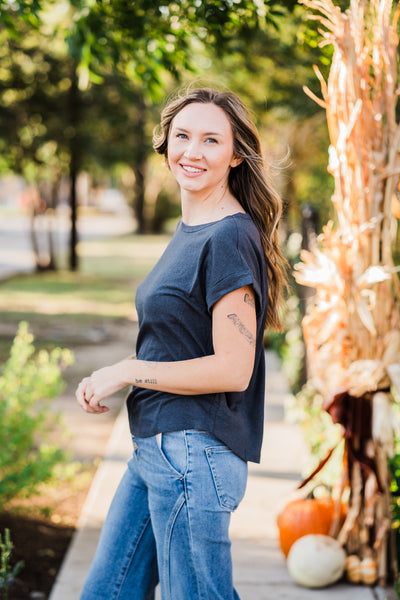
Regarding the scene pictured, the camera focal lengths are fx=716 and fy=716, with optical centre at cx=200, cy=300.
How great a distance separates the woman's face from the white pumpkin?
179 centimetres

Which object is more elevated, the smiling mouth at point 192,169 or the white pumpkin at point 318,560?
the smiling mouth at point 192,169

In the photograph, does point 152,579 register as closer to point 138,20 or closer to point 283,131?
point 138,20

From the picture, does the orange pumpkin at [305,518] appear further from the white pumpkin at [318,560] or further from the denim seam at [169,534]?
the denim seam at [169,534]

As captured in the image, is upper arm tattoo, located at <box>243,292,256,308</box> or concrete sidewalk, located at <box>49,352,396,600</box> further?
concrete sidewalk, located at <box>49,352,396,600</box>

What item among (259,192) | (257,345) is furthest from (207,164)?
(257,345)

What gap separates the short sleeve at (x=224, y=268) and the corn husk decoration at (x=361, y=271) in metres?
1.08

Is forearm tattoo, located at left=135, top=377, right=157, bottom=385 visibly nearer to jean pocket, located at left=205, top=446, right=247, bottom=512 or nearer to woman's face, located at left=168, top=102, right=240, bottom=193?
jean pocket, located at left=205, top=446, right=247, bottom=512

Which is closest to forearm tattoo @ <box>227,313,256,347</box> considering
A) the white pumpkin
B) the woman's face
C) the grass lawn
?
the woman's face

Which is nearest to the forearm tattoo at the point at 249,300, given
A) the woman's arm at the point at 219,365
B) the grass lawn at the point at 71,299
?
the woman's arm at the point at 219,365

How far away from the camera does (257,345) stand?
1.94 m

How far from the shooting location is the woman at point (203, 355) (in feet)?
5.82

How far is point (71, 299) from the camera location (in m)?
12.7

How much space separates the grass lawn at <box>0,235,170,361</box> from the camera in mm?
9843

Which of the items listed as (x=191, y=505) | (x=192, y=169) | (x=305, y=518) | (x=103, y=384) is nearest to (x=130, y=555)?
(x=191, y=505)
